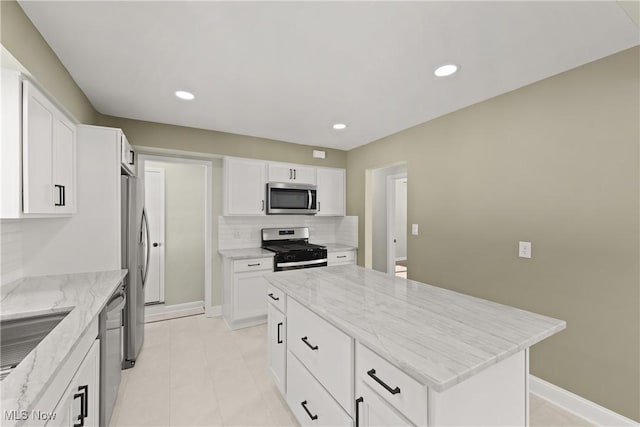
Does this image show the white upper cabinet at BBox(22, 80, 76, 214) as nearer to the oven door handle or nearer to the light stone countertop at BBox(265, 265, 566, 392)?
the light stone countertop at BBox(265, 265, 566, 392)

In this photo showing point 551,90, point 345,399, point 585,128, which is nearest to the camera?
point 345,399

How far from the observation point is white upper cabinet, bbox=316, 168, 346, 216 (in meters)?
4.38

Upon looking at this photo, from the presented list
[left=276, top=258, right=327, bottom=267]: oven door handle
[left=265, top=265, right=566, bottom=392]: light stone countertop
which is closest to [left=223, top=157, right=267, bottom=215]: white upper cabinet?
[left=276, top=258, right=327, bottom=267]: oven door handle

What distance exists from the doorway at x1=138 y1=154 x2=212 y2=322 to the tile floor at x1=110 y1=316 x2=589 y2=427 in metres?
0.90

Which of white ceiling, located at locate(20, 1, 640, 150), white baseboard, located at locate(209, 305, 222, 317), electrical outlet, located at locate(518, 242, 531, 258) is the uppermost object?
white ceiling, located at locate(20, 1, 640, 150)

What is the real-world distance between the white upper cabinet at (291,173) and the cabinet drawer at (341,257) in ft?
3.69

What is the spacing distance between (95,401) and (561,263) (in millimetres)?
3069

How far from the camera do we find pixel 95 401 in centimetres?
147

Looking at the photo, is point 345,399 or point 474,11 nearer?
point 345,399

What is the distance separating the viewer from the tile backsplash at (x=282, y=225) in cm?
389

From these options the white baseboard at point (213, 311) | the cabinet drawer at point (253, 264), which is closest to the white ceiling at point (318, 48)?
the cabinet drawer at point (253, 264)

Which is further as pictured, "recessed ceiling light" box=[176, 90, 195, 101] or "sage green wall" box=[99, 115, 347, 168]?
"sage green wall" box=[99, 115, 347, 168]

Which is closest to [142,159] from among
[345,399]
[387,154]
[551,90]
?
[387,154]

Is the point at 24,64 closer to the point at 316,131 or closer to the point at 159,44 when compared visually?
the point at 159,44
